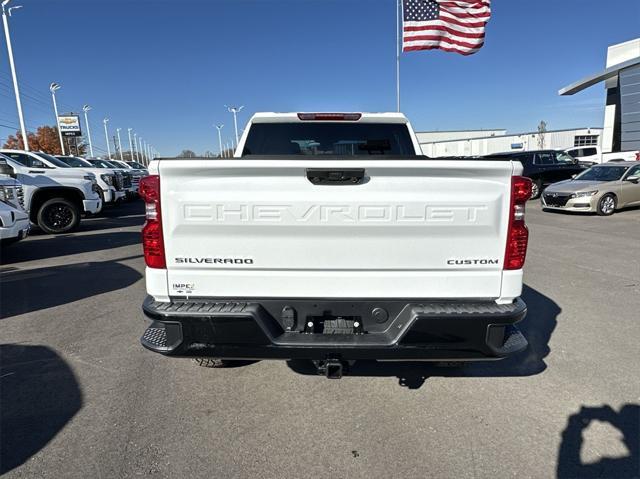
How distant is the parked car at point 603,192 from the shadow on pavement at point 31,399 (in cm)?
1403

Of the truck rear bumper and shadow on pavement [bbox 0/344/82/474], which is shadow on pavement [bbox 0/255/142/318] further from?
the truck rear bumper

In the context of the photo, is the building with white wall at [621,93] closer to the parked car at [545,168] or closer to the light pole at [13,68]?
the parked car at [545,168]

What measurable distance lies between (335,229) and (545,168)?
1845cm

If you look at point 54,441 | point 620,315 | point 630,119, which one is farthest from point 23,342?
point 630,119

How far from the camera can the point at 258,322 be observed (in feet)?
7.42

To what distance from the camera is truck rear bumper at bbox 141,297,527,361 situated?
2254 millimetres

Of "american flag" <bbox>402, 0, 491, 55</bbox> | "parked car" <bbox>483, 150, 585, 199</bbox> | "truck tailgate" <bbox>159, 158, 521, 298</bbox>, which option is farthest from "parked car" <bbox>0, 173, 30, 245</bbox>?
"parked car" <bbox>483, 150, 585, 199</bbox>

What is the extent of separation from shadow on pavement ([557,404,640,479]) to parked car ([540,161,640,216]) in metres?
11.6

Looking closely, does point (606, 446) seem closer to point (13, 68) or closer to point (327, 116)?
point (327, 116)

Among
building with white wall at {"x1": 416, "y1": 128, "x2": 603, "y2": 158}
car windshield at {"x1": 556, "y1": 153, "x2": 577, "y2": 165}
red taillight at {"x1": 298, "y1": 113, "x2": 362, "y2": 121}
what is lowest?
car windshield at {"x1": 556, "y1": 153, "x2": 577, "y2": 165}

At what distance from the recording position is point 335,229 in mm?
2270

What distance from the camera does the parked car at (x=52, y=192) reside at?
1009cm

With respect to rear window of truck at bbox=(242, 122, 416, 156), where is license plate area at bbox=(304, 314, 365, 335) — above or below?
below

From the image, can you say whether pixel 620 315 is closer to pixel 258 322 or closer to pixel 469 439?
pixel 469 439
